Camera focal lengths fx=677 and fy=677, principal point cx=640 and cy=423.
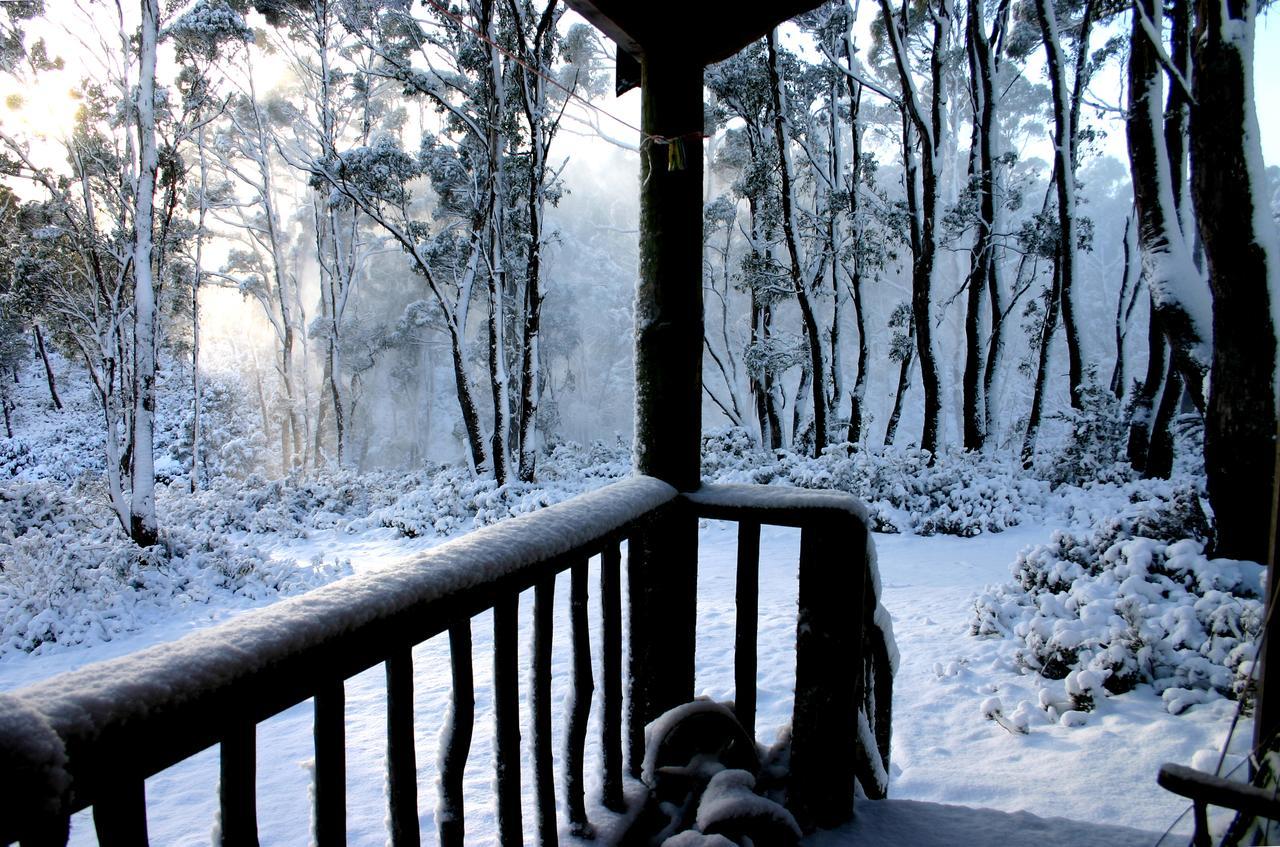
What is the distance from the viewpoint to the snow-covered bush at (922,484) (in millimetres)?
9391

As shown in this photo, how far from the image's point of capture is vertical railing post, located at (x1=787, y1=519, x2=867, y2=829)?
231 cm

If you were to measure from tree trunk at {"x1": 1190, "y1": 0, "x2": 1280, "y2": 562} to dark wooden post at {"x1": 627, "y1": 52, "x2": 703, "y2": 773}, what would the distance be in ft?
15.7

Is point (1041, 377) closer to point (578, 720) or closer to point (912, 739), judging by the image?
point (912, 739)

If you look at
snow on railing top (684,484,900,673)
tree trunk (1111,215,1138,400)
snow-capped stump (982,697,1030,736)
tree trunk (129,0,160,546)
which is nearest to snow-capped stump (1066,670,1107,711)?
snow-capped stump (982,697,1030,736)

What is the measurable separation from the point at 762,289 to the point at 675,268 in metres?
15.2

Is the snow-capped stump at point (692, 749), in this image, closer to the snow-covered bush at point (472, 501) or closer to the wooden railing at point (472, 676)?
the wooden railing at point (472, 676)

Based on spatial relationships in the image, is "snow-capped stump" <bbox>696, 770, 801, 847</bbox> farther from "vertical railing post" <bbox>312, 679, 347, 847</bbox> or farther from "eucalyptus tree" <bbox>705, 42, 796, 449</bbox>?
"eucalyptus tree" <bbox>705, 42, 796, 449</bbox>

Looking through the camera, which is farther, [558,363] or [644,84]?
[558,363]

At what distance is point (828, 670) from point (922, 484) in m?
8.76

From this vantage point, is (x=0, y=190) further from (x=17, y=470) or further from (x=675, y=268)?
(x=675, y=268)

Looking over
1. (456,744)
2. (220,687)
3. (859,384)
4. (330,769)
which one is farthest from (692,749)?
(859,384)

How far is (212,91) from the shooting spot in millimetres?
15148

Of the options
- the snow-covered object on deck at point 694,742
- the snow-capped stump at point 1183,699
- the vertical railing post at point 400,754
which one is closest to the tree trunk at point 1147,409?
the snow-capped stump at point 1183,699

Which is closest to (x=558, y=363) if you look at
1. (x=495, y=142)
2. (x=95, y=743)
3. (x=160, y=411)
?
(x=160, y=411)
